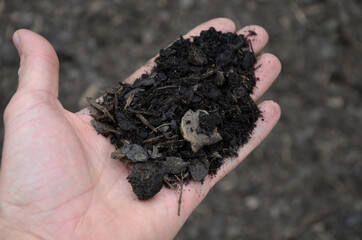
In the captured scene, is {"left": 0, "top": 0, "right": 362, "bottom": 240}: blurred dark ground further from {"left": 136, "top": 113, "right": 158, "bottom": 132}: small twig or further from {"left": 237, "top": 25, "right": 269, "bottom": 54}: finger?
{"left": 136, "top": 113, "right": 158, "bottom": 132}: small twig

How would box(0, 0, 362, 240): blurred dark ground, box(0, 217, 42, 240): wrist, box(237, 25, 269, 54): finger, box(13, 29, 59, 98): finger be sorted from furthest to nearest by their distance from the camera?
box(0, 0, 362, 240): blurred dark ground
box(237, 25, 269, 54): finger
box(13, 29, 59, 98): finger
box(0, 217, 42, 240): wrist

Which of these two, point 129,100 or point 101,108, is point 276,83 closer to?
point 129,100

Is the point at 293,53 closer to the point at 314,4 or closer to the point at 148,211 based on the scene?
the point at 314,4

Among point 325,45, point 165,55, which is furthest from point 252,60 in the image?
point 325,45

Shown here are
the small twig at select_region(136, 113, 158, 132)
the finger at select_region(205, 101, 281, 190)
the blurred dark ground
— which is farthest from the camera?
the blurred dark ground

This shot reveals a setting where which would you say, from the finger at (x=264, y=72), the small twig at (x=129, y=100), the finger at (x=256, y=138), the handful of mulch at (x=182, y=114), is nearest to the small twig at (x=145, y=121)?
the handful of mulch at (x=182, y=114)

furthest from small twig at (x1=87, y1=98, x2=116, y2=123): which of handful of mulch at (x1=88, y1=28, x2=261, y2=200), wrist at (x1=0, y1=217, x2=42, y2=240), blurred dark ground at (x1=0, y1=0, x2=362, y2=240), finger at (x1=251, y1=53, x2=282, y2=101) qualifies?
finger at (x1=251, y1=53, x2=282, y2=101)
